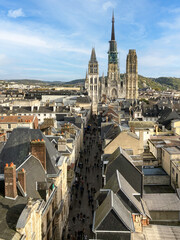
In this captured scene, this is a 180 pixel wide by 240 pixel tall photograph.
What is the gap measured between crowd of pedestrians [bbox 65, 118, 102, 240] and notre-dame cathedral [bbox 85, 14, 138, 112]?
9881cm

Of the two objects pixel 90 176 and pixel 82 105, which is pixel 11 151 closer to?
pixel 90 176

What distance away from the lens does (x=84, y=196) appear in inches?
1352

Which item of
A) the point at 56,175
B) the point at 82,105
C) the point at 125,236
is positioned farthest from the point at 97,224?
the point at 82,105

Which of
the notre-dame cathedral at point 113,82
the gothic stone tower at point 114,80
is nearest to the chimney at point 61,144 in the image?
the notre-dame cathedral at point 113,82

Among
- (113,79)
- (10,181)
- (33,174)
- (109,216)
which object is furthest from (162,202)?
(113,79)

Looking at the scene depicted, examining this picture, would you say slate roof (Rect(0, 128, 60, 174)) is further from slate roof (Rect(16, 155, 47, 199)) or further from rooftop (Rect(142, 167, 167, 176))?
rooftop (Rect(142, 167, 167, 176))

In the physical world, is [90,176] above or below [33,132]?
below

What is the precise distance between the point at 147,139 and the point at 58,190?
2563 centimetres

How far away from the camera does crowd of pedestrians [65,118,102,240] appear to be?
86.8 ft

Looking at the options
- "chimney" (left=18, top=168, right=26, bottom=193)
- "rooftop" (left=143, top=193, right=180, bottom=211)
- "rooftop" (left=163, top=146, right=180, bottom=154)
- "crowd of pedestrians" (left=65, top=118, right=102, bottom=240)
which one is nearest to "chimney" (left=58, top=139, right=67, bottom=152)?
"crowd of pedestrians" (left=65, top=118, right=102, bottom=240)

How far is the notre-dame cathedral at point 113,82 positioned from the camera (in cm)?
16075

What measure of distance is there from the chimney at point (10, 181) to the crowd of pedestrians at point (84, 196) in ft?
37.2

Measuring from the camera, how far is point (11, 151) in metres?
22.3

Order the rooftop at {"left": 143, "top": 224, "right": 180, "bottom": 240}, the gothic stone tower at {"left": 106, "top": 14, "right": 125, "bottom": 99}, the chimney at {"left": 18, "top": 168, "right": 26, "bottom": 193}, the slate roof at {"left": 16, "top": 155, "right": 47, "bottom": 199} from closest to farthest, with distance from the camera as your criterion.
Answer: the chimney at {"left": 18, "top": 168, "right": 26, "bottom": 193} → the rooftop at {"left": 143, "top": 224, "right": 180, "bottom": 240} → the slate roof at {"left": 16, "top": 155, "right": 47, "bottom": 199} → the gothic stone tower at {"left": 106, "top": 14, "right": 125, "bottom": 99}
